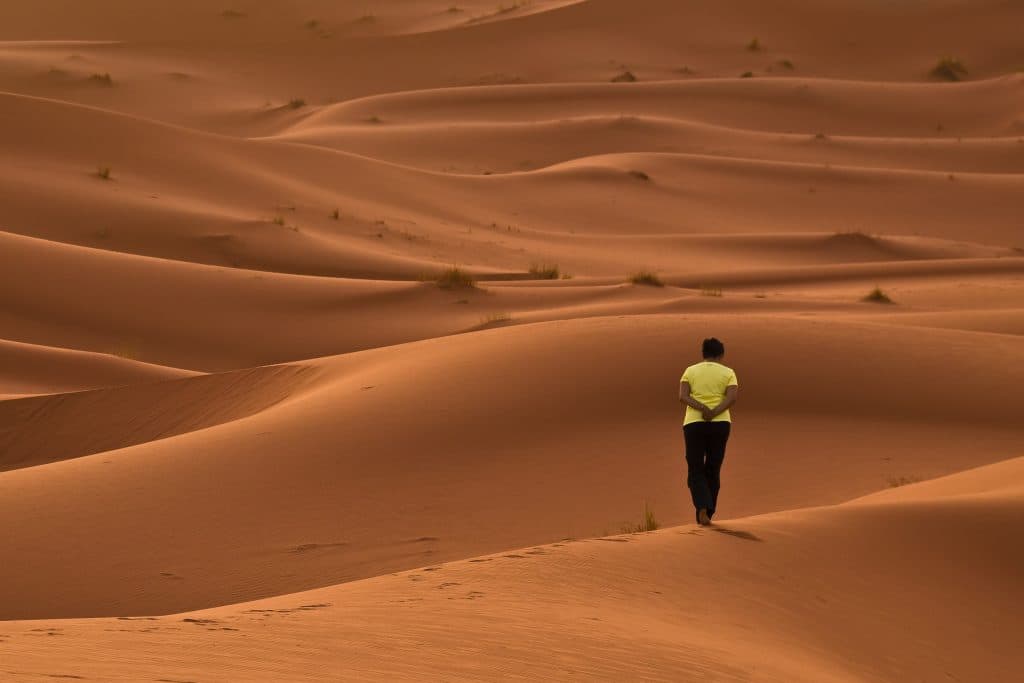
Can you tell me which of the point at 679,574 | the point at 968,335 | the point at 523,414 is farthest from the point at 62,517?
the point at 968,335

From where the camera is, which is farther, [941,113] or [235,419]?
[941,113]

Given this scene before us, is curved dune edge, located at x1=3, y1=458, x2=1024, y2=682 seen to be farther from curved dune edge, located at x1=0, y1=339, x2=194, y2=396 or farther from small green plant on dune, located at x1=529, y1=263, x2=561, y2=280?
small green plant on dune, located at x1=529, y1=263, x2=561, y2=280

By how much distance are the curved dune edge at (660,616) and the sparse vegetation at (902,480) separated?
922 millimetres

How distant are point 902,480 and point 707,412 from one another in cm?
362

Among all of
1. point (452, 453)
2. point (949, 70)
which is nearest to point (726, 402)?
point (452, 453)

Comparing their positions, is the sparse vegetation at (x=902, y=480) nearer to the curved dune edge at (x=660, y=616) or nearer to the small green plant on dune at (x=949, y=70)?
the curved dune edge at (x=660, y=616)

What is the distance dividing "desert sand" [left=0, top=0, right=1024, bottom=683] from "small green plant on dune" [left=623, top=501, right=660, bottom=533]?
0.38 feet

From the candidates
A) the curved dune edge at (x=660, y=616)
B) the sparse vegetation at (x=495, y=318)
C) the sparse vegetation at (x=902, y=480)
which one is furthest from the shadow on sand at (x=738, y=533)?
the sparse vegetation at (x=495, y=318)

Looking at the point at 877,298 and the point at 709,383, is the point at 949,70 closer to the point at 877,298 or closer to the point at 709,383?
the point at 877,298

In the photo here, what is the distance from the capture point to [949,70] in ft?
161

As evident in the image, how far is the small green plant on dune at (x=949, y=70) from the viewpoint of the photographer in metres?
Result: 48.7

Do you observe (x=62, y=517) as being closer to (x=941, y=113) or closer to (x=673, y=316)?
(x=673, y=316)

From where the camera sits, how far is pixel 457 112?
42.5m

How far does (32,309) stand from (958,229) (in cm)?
1910
